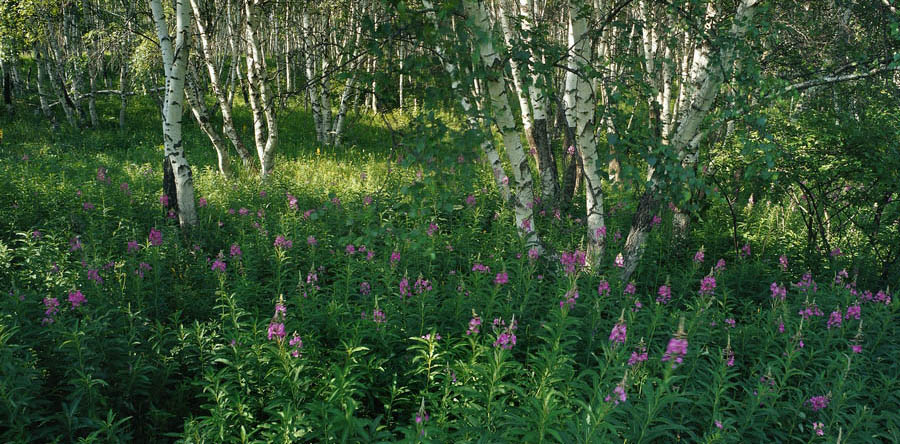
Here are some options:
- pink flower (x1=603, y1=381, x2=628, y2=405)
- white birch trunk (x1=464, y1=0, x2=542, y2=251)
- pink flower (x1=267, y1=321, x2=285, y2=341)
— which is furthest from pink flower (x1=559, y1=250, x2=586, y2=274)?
pink flower (x1=267, y1=321, x2=285, y2=341)

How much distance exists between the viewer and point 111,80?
2539 cm

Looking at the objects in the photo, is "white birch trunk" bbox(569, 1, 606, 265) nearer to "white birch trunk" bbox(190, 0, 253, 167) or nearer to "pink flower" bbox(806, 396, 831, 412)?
"pink flower" bbox(806, 396, 831, 412)

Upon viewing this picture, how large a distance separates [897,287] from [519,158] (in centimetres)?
472

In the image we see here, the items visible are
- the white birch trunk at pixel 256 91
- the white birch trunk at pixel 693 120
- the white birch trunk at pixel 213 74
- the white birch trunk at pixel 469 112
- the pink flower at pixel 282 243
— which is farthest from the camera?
the white birch trunk at pixel 256 91

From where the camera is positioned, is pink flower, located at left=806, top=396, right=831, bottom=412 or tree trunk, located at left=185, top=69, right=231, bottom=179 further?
tree trunk, located at left=185, top=69, right=231, bottom=179

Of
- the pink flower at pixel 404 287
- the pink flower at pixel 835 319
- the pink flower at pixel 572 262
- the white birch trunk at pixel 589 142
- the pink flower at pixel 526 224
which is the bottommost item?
the pink flower at pixel 835 319

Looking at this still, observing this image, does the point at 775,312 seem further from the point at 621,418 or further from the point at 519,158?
the point at 519,158

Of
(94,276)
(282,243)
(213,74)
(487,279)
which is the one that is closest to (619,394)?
(487,279)

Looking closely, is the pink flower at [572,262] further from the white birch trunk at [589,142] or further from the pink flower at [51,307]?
the pink flower at [51,307]

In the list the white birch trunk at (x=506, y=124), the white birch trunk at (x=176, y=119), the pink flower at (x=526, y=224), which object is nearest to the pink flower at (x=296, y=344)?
the white birch trunk at (x=506, y=124)

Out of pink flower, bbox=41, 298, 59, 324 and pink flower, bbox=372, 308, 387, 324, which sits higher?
pink flower, bbox=41, 298, 59, 324

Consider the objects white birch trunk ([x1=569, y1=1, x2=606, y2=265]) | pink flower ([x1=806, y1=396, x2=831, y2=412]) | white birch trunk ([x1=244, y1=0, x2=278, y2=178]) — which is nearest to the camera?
pink flower ([x1=806, y1=396, x2=831, y2=412])

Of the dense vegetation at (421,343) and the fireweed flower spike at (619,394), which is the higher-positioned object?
the fireweed flower spike at (619,394)

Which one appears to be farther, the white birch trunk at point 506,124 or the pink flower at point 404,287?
the white birch trunk at point 506,124
